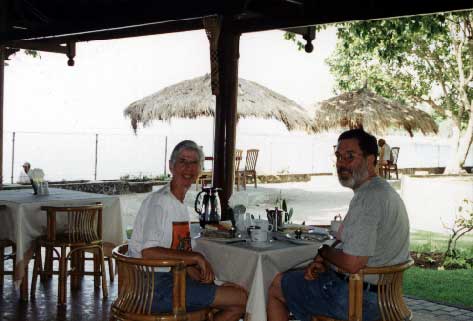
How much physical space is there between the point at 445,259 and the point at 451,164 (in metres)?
8.31

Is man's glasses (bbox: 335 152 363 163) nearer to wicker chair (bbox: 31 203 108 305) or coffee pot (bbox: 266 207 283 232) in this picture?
coffee pot (bbox: 266 207 283 232)

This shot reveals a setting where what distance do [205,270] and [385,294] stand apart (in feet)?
2.77

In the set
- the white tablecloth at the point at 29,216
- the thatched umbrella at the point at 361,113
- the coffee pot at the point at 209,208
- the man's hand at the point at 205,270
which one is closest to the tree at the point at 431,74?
the thatched umbrella at the point at 361,113

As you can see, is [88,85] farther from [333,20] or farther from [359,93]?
[333,20]

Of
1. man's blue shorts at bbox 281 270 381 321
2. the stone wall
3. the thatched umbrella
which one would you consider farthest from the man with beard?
the thatched umbrella

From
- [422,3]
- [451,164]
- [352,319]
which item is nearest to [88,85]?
[451,164]

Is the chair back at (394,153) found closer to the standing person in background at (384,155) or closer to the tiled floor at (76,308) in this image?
the standing person in background at (384,155)

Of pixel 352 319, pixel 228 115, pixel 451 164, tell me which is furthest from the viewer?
pixel 451 164

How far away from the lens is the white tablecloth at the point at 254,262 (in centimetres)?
293

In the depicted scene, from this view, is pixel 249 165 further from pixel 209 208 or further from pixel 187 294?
pixel 187 294

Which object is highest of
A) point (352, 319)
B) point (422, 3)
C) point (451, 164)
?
point (422, 3)

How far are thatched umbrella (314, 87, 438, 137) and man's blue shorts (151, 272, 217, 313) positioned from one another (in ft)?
39.0

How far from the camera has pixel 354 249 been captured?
2.69 metres

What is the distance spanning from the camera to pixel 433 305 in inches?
185
